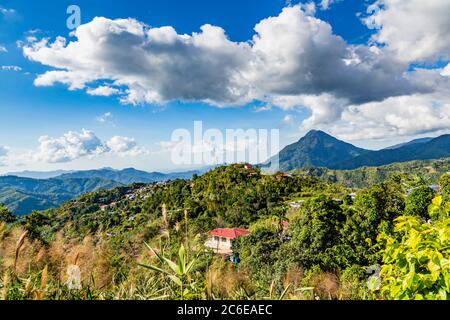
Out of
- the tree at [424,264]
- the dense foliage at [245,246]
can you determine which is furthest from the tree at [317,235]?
the tree at [424,264]

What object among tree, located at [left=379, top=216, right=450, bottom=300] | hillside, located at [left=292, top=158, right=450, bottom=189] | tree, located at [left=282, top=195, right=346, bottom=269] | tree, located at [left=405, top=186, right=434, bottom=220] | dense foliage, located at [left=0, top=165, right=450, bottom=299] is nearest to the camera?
tree, located at [left=379, top=216, right=450, bottom=300]

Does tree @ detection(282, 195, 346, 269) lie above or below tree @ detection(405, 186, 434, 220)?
below

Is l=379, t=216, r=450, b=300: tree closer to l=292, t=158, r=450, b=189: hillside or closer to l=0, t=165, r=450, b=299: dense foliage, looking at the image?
l=0, t=165, r=450, b=299: dense foliage

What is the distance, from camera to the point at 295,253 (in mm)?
16359

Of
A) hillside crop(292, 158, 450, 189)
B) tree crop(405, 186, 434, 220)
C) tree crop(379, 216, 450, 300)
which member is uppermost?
tree crop(379, 216, 450, 300)

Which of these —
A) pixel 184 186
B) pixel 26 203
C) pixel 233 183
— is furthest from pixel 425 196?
pixel 26 203

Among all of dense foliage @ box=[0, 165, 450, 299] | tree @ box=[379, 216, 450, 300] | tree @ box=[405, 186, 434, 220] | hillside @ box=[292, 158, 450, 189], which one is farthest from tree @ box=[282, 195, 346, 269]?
hillside @ box=[292, 158, 450, 189]

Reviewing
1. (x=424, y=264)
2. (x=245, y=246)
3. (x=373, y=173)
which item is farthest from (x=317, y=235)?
(x=373, y=173)

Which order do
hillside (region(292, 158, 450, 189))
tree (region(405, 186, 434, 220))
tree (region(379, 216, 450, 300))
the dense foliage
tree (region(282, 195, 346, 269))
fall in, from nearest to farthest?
tree (region(379, 216, 450, 300)) → the dense foliage → tree (region(282, 195, 346, 269)) → tree (region(405, 186, 434, 220)) → hillside (region(292, 158, 450, 189))

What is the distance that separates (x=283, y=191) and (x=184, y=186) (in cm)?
2025

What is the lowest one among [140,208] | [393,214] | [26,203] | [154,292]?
[26,203]

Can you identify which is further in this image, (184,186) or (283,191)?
(184,186)

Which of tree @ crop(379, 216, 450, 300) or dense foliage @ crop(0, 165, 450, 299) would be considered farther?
dense foliage @ crop(0, 165, 450, 299)
